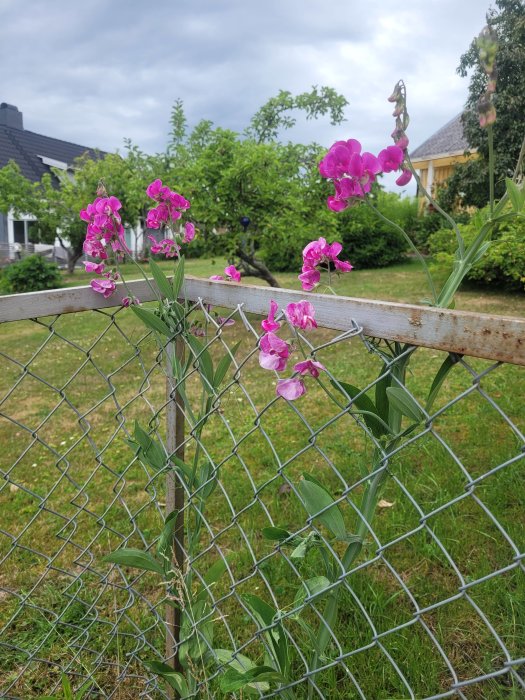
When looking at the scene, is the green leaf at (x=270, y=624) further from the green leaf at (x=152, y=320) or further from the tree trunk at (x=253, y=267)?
the tree trunk at (x=253, y=267)

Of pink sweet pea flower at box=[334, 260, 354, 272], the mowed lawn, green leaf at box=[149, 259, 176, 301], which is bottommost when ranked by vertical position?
the mowed lawn

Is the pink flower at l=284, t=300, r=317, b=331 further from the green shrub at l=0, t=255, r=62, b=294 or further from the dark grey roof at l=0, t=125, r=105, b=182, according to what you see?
the dark grey roof at l=0, t=125, r=105, b=182

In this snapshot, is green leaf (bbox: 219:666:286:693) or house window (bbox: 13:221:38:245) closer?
green leaf (bbox: 219:666:286:693)

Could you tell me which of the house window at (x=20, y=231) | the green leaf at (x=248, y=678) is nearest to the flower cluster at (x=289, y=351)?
the green leaf at (x=248, y=678)

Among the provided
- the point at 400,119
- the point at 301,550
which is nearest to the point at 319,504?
Result: the point at 301,550

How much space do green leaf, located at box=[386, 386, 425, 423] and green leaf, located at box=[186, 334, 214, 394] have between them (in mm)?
473

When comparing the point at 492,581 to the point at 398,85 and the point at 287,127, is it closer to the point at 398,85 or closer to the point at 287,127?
the point at 398,85

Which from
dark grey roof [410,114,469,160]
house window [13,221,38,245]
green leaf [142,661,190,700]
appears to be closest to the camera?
green leaf [142,661,190,700]

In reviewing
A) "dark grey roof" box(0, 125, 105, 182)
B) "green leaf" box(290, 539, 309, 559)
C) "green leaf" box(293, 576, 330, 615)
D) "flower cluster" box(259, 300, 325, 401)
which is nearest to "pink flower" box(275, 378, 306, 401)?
"flower cluster" box(259, 300, 325, 401)

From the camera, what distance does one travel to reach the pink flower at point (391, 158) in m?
0.87

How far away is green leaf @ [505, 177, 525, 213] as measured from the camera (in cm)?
74

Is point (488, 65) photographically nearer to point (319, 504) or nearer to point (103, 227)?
point (319, 504)

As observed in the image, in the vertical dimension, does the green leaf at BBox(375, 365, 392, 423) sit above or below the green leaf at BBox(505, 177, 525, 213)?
below

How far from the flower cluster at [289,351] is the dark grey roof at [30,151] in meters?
23.1
